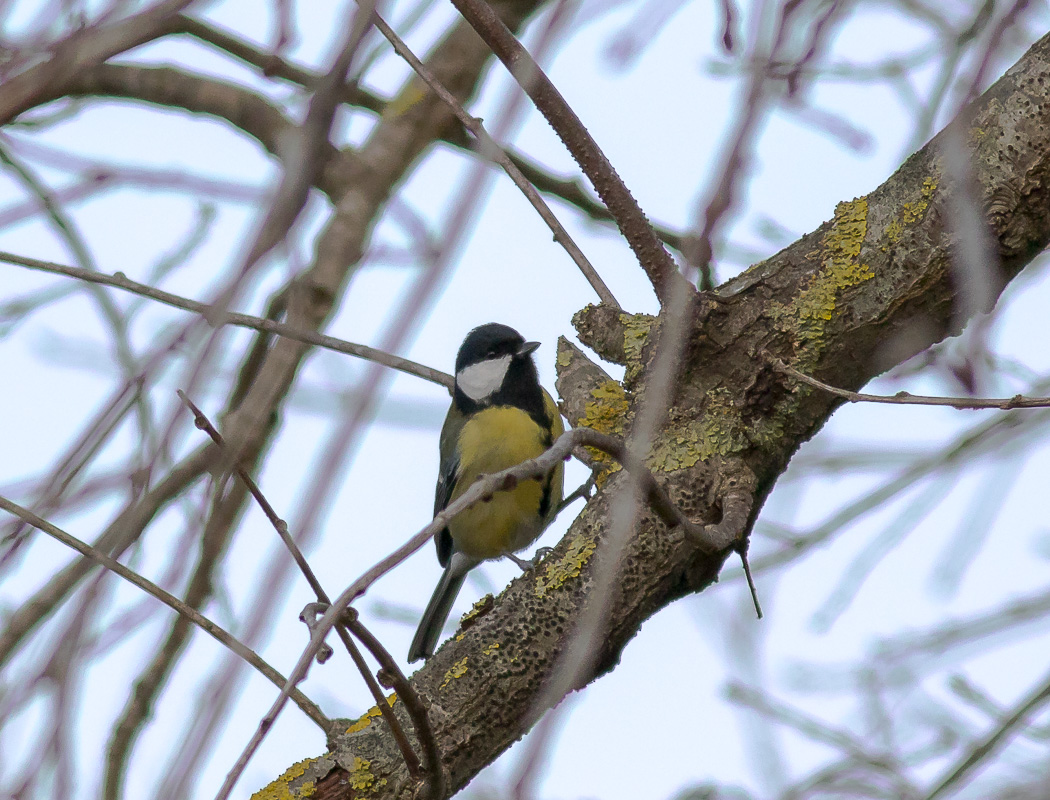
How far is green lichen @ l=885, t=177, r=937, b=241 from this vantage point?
218 cm

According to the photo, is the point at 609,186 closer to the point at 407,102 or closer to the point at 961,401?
the point at 407,102

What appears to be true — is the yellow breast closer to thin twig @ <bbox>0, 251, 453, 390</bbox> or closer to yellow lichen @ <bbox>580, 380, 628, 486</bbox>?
yellow lichen @ <bbox>580, 380, 628, 486</bbox>

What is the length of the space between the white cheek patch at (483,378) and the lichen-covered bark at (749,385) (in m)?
2.18

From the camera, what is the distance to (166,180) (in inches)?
68.0

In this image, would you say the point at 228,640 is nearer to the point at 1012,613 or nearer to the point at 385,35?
the point at 385,35

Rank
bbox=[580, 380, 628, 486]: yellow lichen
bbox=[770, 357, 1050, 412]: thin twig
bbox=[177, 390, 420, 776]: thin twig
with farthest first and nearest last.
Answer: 1. bbox=[580, 380, 628, 486]: yellow lichen
2. bbox=[770, 357, 1050, 412]: thin twig
3. bbox=[177, 390, 420, 776]: thin twig

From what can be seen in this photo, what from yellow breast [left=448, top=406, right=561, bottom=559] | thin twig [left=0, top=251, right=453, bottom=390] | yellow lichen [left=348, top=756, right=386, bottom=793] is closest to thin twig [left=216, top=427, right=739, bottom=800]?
thin twig [left=0, top=251, right=453, bottom=390]

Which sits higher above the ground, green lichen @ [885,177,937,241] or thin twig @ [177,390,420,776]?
green lichen @ [885,177,937,241]

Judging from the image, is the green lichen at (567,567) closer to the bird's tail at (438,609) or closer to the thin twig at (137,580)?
the thin twig at (137,580)

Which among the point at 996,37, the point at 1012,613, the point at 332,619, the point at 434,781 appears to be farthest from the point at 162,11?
the point at 1012,613

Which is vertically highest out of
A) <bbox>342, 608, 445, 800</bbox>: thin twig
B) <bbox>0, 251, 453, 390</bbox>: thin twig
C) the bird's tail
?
the bird's tail

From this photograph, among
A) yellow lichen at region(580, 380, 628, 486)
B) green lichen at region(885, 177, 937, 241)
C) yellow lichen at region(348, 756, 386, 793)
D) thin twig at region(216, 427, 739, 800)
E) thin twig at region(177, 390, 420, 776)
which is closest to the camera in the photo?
thin twig at region(216, 427, 739, 800)

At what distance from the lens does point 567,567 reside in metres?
2.17

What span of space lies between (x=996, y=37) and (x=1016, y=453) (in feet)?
7.03
